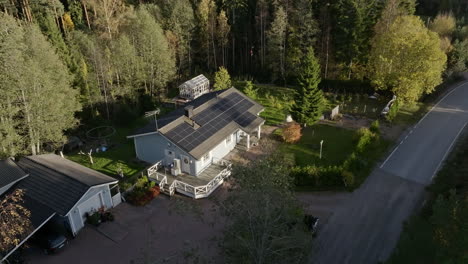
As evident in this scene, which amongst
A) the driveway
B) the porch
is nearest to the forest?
the porch

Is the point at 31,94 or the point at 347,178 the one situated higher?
the point at 31,94

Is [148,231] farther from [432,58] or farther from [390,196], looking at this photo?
[432,58]

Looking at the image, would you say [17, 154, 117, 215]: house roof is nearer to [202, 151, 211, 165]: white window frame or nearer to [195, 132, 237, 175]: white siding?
[195, 132, 237, 175]: white siding

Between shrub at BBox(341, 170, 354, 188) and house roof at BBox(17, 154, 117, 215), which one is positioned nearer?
house roof at BBox(17, 154, 117, 215)

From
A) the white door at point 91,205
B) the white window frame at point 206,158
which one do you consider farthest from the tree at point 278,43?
the white door at point 91,205

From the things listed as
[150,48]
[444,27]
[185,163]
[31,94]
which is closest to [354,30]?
[444,27]

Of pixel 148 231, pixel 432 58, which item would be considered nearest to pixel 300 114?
pixel 432 58

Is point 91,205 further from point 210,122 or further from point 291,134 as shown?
point 291,134
